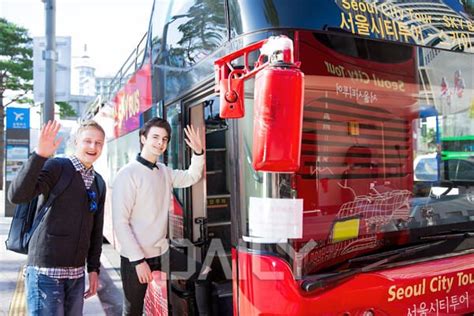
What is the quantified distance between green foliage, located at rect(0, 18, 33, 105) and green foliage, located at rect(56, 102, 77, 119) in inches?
75.1

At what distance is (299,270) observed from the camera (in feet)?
6.84

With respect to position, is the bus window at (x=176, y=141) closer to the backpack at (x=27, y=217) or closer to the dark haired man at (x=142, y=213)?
the dark haired man at (x=142, y=213)

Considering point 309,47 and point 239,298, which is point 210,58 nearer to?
point 309,47

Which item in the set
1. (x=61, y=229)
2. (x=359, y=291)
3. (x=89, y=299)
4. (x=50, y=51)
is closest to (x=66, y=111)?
(x=50, y=51)

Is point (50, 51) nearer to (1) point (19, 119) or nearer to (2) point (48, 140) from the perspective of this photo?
(2) point (48, 140)

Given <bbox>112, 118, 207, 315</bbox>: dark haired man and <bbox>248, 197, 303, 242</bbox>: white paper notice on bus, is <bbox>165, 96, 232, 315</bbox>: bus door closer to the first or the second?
<bbox>112, 118, 207, 315</bbox>: dark haired man

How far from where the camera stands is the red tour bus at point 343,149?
2.04 meters

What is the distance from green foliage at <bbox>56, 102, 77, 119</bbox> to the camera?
22562mm

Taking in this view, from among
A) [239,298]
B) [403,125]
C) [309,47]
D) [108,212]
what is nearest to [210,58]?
[309,47]

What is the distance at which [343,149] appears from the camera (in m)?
2.34

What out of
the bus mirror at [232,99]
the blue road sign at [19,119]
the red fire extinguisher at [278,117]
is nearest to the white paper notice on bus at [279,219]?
the red fire extinguisher at [278,117]

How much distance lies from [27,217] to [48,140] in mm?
519

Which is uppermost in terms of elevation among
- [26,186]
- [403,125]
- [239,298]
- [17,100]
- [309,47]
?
[17,100]

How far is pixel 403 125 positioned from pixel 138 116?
2.51 metres
